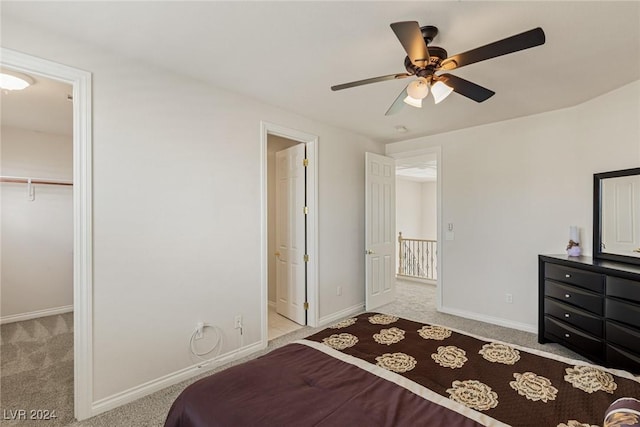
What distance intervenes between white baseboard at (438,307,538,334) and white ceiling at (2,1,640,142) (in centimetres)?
256

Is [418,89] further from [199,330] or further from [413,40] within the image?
[199,330]

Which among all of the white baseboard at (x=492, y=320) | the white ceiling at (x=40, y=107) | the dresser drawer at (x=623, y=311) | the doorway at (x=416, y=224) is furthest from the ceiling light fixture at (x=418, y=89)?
the doorway at (x=416, y=224)

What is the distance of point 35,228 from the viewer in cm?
414

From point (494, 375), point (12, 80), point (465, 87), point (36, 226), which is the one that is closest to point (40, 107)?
point (12, 80)

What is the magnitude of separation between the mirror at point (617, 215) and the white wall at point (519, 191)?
12 centimetres

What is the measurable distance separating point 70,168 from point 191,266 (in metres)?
3.31

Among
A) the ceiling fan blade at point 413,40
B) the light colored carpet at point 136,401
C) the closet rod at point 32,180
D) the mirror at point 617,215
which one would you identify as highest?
the ceiling fan blade at point 413,40

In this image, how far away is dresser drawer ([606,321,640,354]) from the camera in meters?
2.29

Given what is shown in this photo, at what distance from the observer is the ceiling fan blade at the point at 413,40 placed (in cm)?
140

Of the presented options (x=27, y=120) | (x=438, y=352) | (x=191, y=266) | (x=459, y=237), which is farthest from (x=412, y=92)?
(x=27, y=120)

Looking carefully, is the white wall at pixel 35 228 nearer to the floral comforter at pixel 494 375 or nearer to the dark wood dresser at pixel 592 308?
the floral comforter at pixel 494 375

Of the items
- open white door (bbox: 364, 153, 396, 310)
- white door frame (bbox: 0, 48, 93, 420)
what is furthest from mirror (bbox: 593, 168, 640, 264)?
white door frame (bbox: 0, 48, 93, 420)

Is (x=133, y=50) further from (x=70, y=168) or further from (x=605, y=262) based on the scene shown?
(x=605, y=262)

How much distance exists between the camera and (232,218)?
9.42ft
